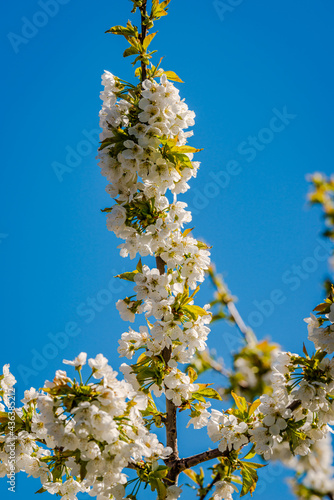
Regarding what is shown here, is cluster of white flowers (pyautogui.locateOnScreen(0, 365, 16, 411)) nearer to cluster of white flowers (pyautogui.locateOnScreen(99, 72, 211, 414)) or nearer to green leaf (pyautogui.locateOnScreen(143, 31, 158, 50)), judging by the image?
cluster of white flowers (pyautogui.locateOnScreen(99, 72, 211, 414))

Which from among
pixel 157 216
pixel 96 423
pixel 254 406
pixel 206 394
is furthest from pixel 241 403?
pixel 157 216

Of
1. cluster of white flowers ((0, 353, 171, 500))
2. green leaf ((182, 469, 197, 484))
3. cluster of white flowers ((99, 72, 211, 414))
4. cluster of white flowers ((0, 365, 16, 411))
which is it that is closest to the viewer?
cluster of white flowers ((0, 353, 171, 500))

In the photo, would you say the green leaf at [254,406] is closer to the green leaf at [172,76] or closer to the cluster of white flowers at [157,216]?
the cluster of white flowers at [157,216]

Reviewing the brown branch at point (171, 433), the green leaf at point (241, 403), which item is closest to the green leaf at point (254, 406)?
the green leaf at point (241, 403)

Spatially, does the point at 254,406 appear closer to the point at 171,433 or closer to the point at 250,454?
the point at 250,454

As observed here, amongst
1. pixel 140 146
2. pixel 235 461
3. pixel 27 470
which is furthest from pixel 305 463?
pixel 140 146

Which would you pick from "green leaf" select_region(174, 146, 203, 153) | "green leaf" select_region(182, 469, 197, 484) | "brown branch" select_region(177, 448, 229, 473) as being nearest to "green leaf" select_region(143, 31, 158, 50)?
"green leaf" select_region(174, 146, 203, 153)

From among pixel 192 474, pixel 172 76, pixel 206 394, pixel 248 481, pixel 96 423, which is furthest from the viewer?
pixel 192 474

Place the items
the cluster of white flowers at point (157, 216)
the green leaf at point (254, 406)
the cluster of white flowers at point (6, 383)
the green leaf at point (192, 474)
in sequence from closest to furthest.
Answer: the cluster of white flowers at point (157, 216), the green leaf at point (254, 406), the cluster of white flowers at point (6, 383), the green leaf at point (192, 474)

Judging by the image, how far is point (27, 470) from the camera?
3027 mm

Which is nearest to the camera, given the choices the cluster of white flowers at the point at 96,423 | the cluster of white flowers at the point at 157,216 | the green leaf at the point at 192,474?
Result: the cluster of white flowers at the point at 96,423

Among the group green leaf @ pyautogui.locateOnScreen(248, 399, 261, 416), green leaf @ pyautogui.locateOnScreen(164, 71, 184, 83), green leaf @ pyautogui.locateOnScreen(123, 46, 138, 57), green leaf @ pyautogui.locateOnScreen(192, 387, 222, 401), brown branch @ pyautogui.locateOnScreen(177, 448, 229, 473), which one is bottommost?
brown branch @ pyautogui.locateOnScreen(177, 448, 229, 473)

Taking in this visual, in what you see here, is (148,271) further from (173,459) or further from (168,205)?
(173,459)

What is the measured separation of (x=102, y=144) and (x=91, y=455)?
184cm
